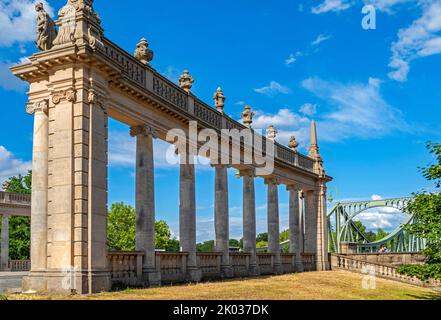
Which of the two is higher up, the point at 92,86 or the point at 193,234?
the point at 92,86

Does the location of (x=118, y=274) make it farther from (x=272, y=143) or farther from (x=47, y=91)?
(x=272, y=143)

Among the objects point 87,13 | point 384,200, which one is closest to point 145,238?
point 87,13

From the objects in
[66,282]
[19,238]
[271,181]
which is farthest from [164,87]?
[19,238]

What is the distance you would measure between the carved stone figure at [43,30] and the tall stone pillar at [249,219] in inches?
687

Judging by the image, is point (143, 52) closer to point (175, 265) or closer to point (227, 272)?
point (175, 265)

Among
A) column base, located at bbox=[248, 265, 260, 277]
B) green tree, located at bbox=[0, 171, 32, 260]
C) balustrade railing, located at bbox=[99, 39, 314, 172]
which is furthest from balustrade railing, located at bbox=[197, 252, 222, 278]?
green tree, located at bbox=[0, 171, 32, 260]

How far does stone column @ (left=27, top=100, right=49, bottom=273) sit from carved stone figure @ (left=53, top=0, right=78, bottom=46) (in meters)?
2.57

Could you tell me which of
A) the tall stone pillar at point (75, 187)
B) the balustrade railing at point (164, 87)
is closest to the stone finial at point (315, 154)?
the balustrade railing at point (164, 87)

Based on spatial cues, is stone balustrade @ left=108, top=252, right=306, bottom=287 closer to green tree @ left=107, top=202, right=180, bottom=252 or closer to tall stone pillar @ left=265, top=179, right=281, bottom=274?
tall stone pillar @ left=265, top=179, right=281, bottom=274

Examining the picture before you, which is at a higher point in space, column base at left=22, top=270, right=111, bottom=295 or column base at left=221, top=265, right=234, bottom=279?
column base at left=22, top=270, right=111, bottom=295

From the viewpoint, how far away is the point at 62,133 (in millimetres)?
19859

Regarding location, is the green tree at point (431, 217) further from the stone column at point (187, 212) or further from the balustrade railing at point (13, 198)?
the balustrade railing at point (13, 198)

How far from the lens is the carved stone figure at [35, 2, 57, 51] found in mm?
20828

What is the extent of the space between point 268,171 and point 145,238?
15.0 meters
